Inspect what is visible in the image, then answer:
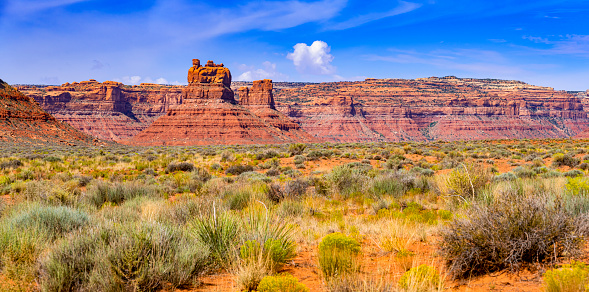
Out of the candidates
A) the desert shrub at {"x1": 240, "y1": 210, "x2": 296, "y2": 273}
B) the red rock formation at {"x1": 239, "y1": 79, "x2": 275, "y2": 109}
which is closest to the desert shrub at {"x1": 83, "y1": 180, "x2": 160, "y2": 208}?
the desert shrub at {"x1": 240, "y1": 210, "x2": 296, "y2": 273}

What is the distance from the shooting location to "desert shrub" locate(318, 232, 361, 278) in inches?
159

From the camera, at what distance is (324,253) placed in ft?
14.3

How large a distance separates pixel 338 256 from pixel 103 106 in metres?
149

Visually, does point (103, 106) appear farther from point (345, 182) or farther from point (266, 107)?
point (345, 182)

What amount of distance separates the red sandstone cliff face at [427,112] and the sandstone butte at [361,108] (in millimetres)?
369

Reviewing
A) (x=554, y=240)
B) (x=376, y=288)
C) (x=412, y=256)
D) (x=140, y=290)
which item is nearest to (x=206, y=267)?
(x=140, y=290)

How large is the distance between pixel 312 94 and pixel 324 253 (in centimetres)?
15233

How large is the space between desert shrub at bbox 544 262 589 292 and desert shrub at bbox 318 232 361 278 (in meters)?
1.79


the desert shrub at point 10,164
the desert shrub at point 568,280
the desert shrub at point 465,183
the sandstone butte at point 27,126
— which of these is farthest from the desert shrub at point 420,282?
the sandstone butte at point 27,126

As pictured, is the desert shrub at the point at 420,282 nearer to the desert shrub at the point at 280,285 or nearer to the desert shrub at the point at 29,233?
the desert shrub at the point at 280,285

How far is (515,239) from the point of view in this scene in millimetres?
3938

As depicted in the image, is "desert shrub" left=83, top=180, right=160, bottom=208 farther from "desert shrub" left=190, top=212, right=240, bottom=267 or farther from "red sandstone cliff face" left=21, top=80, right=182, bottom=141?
"red sandstone cliff face" left=21, top=80, right=182, bottom=141

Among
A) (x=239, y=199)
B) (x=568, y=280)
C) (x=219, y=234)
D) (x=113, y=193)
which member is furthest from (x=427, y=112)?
(x=568, y=280)

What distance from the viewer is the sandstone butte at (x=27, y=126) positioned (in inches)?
1742
